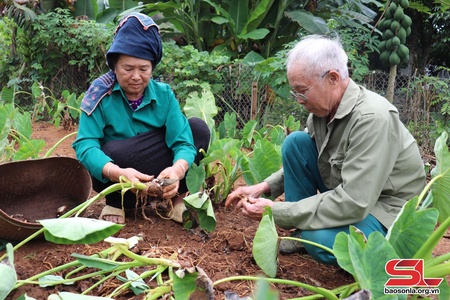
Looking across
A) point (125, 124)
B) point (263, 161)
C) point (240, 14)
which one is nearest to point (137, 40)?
point (125, 124)

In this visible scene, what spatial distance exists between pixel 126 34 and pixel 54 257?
3.03 feet

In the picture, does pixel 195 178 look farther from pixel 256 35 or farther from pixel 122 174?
pixel 256 35

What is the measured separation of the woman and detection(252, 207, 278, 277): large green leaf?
0.59 m

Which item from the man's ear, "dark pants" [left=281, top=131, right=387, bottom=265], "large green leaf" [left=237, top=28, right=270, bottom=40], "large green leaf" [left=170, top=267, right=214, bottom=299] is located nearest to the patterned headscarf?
"dark pants" [left=281, top=131, right=387, bottom=265]

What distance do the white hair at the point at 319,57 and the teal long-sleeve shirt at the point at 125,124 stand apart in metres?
0.74

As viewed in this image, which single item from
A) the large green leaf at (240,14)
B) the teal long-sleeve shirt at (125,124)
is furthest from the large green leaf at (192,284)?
the large green leaf at (240,14)

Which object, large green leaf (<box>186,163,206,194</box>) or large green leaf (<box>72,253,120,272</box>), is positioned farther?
large green leaf (<box>186,163,206,194</box>)

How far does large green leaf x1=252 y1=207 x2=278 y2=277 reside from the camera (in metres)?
1.52

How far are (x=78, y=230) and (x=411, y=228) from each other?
93 cm

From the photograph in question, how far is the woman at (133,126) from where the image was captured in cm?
206

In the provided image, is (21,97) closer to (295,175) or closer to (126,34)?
(126,34)

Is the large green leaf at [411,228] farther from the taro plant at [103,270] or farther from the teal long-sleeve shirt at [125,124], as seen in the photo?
the teal long-sleeve shirt at [125,124]

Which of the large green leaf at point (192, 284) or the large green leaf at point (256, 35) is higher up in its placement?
the large green leaf at point (192, 284)

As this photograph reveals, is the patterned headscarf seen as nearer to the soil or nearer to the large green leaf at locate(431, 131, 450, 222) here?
the soil
